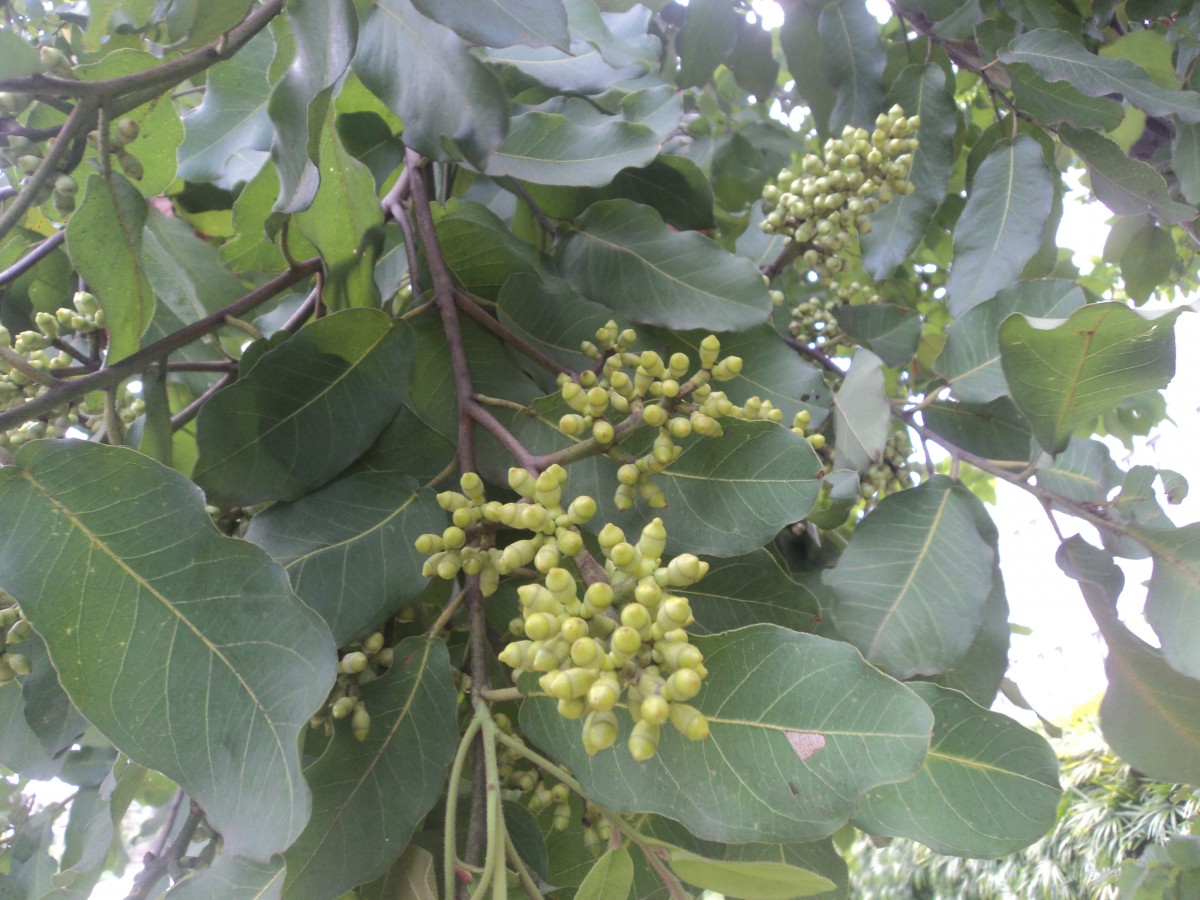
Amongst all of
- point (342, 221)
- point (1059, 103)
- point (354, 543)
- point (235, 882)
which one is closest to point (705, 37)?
point (1059, 103)

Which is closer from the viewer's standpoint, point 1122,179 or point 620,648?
point 620,648

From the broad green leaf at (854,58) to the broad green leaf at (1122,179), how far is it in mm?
321

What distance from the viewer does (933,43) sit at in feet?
4.58

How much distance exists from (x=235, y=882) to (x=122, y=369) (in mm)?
469

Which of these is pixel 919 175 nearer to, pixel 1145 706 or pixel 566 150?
pixel 566 150

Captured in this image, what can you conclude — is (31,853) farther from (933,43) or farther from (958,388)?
(933,43)

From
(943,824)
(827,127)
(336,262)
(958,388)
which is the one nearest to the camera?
(943,824)

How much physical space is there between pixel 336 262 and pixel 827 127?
3.56 ft

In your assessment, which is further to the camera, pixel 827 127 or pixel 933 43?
pixel 827 127

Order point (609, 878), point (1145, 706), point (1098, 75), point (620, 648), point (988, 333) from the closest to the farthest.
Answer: point (620, 648)
point (609, 878)
point (1145, 706)
point (988, 333)
point (1098, 75)

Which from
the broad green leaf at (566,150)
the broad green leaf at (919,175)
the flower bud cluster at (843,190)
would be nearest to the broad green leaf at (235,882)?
the broad green leaf at (566,150)

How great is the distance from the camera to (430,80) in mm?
757

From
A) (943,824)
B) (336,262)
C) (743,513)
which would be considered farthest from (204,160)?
(943,824)

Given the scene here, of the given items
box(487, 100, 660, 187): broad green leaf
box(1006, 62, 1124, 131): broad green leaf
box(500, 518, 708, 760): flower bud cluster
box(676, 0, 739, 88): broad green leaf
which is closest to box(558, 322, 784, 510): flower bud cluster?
box(500, 518, 708, 760): flower bud cluster
